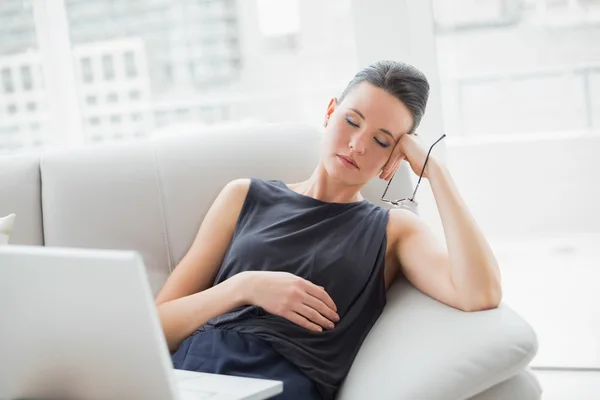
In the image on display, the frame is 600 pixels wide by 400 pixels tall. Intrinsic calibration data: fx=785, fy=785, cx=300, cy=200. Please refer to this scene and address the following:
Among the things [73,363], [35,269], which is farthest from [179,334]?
[35,269]

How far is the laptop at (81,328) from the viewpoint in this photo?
0.96m

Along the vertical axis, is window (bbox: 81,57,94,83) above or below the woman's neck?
above

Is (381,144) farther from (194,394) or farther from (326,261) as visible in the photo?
(194,394)

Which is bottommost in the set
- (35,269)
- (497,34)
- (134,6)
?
(35,269)

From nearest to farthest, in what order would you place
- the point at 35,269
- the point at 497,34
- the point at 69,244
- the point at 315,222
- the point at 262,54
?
1. the point at 35,269
2. the point at 315,222
3. the point at 69,244
4. the point at 497,34
5. the point at 262,54

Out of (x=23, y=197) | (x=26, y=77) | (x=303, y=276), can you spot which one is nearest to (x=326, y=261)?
(x=303, y=276)

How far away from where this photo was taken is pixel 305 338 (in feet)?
5.41

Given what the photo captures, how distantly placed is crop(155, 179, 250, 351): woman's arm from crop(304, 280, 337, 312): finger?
148mm

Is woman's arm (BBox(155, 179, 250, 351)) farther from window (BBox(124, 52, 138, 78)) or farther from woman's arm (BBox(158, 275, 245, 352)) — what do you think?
window (BBox(124, 52, 138, 78))

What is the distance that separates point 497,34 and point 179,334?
59.9 inches

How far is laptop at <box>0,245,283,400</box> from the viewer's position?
96 centimetres

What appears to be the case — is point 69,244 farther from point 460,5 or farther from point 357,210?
point 460,5

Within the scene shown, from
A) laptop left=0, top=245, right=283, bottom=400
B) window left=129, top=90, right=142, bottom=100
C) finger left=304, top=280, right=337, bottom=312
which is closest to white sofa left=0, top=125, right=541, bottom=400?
finger left=304, top=280, right=337, bottom=312

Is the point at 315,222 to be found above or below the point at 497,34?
below
